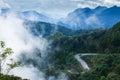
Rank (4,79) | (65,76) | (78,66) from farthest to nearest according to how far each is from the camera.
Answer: (78,66) → (65,76) → (4,79)

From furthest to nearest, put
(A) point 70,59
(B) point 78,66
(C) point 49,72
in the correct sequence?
1. (A) point 70,59
2. (B) point 78,66
3. (C) point 49,72

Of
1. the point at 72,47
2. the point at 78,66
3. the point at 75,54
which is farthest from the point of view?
the point at 72,47

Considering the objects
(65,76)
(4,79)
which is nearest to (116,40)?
(65,76)

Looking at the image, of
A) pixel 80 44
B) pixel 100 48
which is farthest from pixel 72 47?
pixel 100 48

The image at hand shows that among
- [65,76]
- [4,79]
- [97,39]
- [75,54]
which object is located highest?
[97,39]

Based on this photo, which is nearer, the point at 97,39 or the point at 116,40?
the point at 116,40

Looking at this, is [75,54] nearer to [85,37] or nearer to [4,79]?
[85,37]

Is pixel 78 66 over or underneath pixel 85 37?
underneath

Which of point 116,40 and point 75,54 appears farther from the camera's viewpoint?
point 75,54

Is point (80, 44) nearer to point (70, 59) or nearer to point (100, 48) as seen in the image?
point (100, 48)
